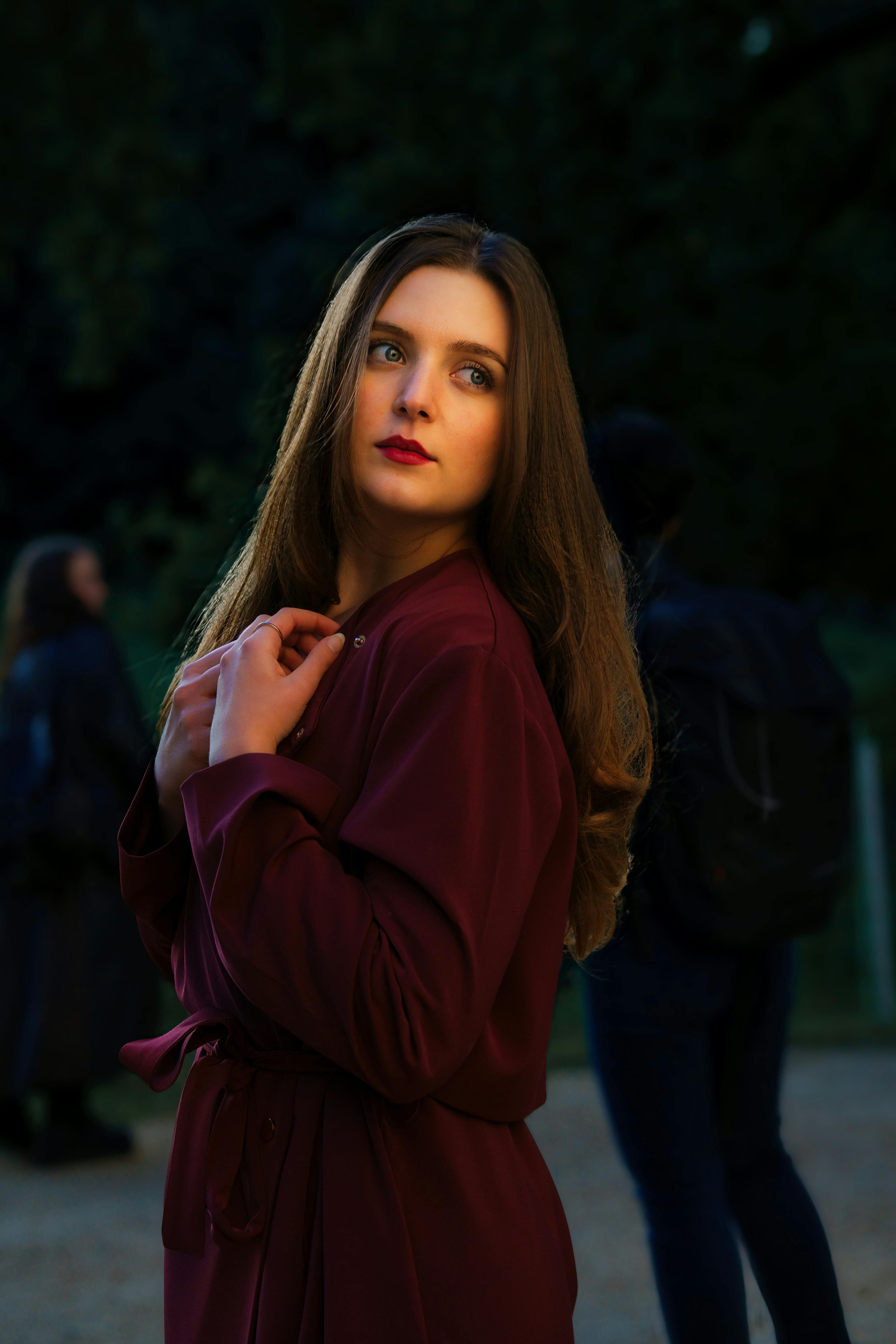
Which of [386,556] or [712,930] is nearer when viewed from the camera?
[386,556]

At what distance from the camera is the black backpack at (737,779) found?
251 cm

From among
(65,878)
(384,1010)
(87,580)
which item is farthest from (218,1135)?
(87,580)

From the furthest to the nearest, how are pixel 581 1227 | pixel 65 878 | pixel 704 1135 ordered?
pixel 65 878, pixel 581 1227, pixel 704 1135

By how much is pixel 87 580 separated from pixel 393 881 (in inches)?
152

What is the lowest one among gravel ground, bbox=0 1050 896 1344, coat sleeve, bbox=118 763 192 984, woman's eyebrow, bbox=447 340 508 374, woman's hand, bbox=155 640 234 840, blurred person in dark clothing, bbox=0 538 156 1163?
gravel ground, bbox=0 1050 896 1344

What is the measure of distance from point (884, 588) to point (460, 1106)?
10474 mm

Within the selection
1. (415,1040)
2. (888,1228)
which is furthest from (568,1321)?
(888,1228)

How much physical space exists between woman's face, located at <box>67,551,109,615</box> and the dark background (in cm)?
173

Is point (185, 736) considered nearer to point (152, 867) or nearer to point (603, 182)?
point (152, 867)

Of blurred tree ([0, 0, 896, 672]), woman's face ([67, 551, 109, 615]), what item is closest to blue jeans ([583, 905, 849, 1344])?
woman's face ([67, 551, 109, 615])

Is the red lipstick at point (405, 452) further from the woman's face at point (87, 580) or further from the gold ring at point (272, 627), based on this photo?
the woman's face at point (87, 580)

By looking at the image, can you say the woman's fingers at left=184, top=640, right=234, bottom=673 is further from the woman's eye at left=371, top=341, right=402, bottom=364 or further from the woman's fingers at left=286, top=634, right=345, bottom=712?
the woman's eye at left=371, top=341, right=402, bottom=364

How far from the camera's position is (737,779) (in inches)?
102

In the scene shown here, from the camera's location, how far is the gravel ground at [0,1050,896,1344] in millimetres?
3309
